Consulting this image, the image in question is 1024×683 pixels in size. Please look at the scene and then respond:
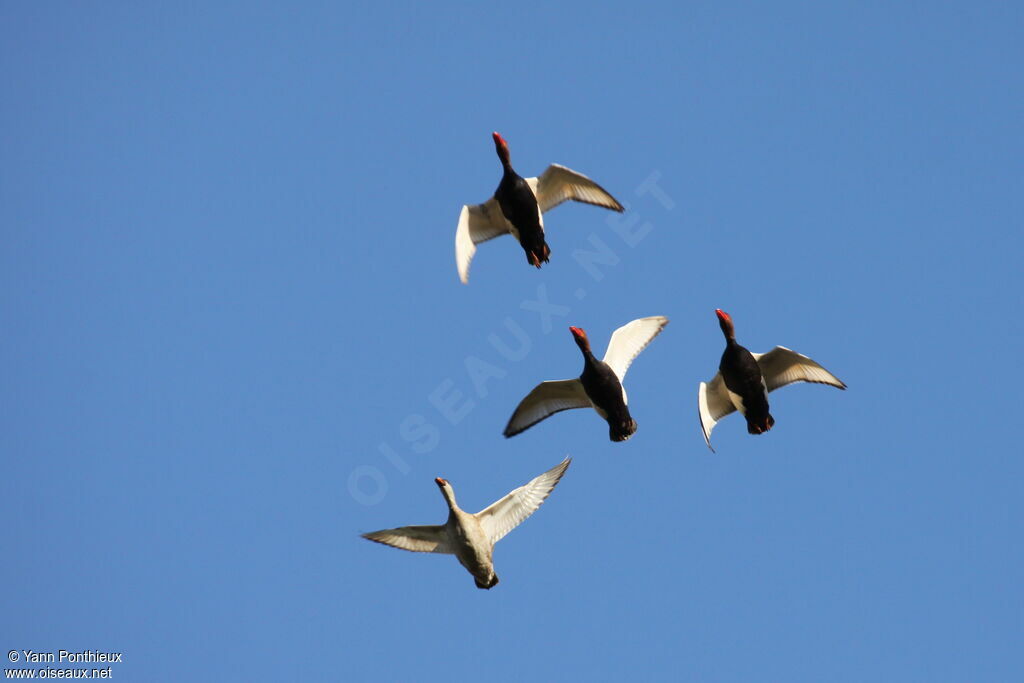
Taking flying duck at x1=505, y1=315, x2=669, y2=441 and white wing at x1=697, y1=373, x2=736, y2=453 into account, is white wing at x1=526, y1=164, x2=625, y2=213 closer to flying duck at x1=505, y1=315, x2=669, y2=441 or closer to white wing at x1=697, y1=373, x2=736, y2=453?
flying duck at x1=505, y1=315, x2=669, y2=441

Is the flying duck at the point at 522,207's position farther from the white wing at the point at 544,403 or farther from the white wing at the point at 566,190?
the white wing at the point at 544,403

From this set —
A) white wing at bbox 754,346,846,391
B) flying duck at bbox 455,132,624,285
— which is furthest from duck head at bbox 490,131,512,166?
white wing at bbox 754,346,846,391

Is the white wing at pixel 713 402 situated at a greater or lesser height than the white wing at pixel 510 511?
greater

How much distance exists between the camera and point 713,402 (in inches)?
767

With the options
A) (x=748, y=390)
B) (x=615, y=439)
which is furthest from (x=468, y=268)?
(x=748, y=390)

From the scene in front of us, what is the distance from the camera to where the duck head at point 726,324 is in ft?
60.1

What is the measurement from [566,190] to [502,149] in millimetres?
1669

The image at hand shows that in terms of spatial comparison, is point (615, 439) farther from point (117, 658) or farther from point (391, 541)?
point (117, 658)

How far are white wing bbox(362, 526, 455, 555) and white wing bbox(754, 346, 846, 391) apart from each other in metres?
6.48

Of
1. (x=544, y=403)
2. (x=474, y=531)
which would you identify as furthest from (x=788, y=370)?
(x=474, y=531)

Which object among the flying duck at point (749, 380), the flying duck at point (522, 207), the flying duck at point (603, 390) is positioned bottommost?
the flying duck at point (749, 380)

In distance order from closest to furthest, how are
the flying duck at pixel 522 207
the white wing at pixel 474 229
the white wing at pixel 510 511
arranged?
the white wing at pixel 510 511 → the flying duck at pixel 522 207 → the white wing at pixel 474 229

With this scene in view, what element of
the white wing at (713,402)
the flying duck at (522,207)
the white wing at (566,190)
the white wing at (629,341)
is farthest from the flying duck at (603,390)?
the white wing at (566,190)

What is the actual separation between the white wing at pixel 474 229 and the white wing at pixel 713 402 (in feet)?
16.2
